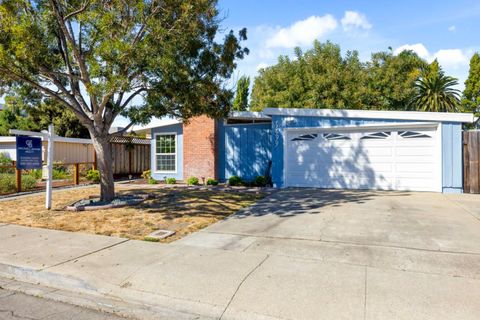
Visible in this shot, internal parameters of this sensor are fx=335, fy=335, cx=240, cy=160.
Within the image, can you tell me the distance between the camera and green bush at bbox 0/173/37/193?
12.8 meters

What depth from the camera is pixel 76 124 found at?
24203 millimetres

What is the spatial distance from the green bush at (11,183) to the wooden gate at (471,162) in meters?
16.8

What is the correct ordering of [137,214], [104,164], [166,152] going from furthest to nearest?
[166,152] → [104,164] → [137,214]

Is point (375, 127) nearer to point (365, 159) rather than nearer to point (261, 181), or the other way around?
point (365, 159)

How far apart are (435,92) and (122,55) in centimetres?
2955

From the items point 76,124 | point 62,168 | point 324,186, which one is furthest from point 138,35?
point 76,124

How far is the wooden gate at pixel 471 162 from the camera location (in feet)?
37.9

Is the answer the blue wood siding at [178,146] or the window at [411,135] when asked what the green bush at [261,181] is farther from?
the window at [411,135]

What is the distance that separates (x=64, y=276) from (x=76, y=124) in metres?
22.0

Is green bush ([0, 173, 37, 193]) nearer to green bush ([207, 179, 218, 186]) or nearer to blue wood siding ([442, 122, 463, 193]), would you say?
green bush ([207, 179, 218, 186])

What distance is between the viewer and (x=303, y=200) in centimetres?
1075

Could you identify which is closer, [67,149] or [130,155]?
[67,149]

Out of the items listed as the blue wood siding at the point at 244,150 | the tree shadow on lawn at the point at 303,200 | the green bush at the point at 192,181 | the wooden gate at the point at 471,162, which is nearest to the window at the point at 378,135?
the tree shadow on lawn at the point at 303,200

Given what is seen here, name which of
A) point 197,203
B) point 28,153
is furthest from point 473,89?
point 28,153
